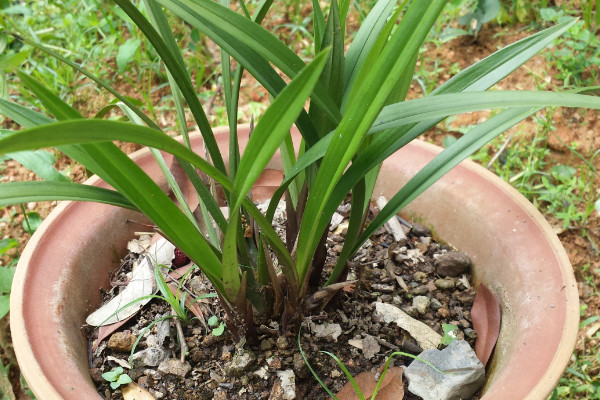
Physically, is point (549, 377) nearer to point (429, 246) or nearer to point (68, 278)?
point (429, 246)

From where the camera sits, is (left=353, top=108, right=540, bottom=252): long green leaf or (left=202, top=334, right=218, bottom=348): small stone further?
(left=202, top=334, right=218, bottom=348): small stone

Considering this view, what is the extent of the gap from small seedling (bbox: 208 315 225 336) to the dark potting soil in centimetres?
1

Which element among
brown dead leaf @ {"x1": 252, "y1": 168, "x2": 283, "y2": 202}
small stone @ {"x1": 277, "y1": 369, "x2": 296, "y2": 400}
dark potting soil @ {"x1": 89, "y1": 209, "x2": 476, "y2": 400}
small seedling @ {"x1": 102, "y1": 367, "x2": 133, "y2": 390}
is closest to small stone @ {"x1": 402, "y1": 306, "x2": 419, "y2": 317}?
dark potting soil @ {"x1": 89, "y1": 209, "x2": 476, "y2": 400}

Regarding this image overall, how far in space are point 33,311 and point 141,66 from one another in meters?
1.02

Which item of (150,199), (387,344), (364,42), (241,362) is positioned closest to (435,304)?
(387,344)

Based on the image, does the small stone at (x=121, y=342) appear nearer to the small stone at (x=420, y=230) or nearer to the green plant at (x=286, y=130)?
the green plant at (x=286, y=130)

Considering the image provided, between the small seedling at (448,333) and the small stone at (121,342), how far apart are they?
0.47m

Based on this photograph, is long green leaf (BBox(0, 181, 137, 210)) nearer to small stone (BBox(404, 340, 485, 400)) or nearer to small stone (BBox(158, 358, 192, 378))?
small stone (BBox(158, 358, 192, 378))

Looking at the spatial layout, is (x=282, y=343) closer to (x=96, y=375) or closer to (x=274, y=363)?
(x=274, y=363)

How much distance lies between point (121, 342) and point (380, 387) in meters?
0.38

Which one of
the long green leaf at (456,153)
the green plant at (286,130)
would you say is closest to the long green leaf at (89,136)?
the green plant at (286,130)

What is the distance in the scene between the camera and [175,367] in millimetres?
852

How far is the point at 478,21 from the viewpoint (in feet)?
5.59

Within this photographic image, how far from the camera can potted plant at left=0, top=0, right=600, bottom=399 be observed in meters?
0.53
